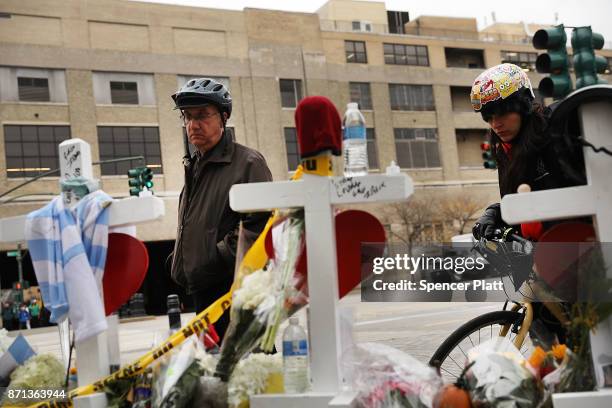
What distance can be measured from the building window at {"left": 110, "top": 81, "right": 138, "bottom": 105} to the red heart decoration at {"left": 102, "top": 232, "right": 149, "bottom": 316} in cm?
3843

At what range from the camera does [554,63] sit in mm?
3939

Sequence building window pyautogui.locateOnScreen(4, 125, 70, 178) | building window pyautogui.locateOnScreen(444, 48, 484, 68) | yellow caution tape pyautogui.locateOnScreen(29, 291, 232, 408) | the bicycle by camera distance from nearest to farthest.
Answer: the bicycle, yellow caution tape pyautogui.locateOnScreen(29, 291, 232, 408), building window pyautogui.locateOnScreen(4, 125, 70, 178), building window pyautogui.locateOnScreen(444, 48, 484, 68)

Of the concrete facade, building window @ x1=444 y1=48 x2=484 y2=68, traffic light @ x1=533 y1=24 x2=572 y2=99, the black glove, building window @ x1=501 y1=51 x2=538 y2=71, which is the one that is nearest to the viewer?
traffic light @ x1=533 y1=24 x2=572 y2=99

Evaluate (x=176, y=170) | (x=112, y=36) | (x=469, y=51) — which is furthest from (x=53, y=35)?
(x=469, y=51)

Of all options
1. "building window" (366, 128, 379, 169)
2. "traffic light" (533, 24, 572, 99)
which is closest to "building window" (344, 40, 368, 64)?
"building window" (366, 128, 379, 169)

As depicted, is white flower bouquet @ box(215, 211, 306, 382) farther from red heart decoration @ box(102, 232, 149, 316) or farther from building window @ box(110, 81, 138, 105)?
building window @ box(110, 81, 138, 105)

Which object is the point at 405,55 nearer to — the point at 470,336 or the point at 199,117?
the point at 470,336

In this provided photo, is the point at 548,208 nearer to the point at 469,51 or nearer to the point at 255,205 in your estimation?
the point at 255,205

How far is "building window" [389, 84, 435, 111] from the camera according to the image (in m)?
49.9

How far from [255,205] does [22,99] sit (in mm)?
38042

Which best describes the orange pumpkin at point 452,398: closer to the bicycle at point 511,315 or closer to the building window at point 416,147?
the bicycle at point 511,315

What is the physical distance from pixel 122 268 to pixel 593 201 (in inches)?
73.1

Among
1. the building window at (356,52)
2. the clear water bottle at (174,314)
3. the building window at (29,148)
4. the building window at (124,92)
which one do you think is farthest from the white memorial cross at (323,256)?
the building window at (356,52)

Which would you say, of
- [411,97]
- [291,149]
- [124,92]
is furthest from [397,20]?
[124,92]
